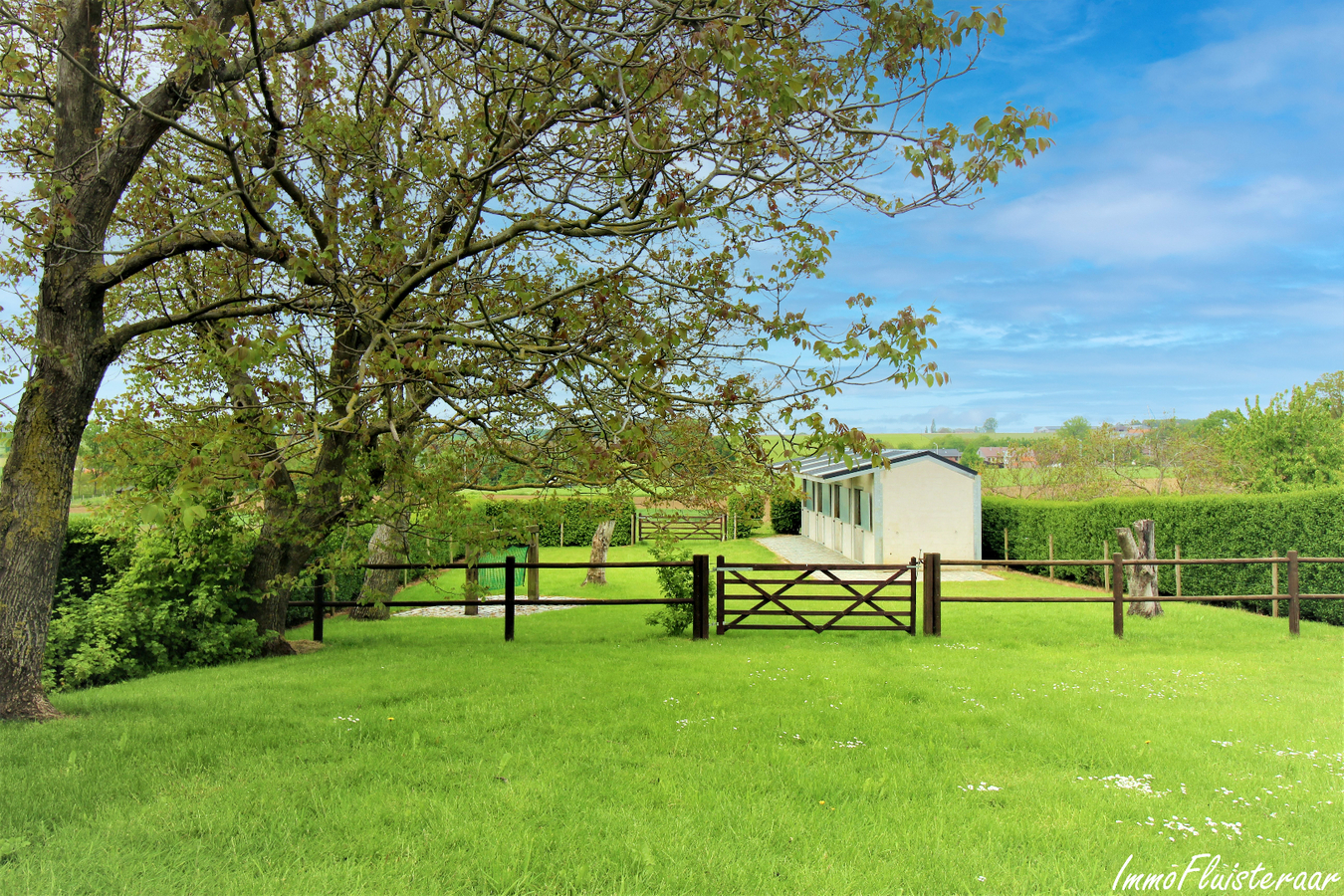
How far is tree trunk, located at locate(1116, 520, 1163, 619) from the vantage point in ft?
42.9

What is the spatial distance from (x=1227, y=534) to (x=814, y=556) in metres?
12.2

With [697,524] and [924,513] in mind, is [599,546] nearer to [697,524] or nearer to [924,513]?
[924,513]

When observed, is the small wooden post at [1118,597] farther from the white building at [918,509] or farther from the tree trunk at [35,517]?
the tree trunk at [35,517]

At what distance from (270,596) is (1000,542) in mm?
22870

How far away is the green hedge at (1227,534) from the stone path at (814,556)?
9.09 feet

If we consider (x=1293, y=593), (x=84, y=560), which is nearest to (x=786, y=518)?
(x=1293, y=593)

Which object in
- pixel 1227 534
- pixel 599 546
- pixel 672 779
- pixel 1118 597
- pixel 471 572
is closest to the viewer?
pixel 672 779

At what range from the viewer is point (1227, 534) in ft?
53.0

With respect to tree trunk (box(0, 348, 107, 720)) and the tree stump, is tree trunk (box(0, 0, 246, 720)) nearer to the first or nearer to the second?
tree trunk (box(0, 348, 107, 720))

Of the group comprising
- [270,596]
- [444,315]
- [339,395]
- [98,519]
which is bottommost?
[270,596]

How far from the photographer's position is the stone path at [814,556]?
20.6 metres

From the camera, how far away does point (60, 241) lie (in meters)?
6.63

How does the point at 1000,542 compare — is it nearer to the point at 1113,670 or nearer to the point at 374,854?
the point at 1113,670

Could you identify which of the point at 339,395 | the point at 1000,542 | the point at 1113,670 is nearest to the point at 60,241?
the point at 339,395
